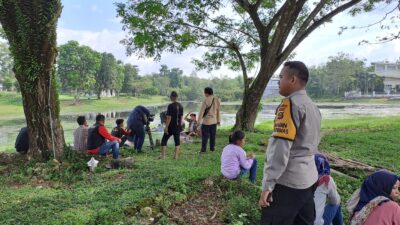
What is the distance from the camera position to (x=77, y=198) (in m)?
4.54

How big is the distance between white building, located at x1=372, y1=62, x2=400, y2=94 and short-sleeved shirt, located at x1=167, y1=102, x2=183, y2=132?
225ft

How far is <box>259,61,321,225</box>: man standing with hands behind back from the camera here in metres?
2.60

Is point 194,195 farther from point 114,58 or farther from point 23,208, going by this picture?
point 114,58

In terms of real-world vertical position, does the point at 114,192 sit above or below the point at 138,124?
below

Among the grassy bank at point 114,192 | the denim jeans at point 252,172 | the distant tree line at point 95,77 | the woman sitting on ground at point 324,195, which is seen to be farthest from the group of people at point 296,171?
the distant tree line at point 95,77

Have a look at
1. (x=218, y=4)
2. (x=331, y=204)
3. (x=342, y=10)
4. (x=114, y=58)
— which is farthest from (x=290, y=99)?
(x=114, y=58)

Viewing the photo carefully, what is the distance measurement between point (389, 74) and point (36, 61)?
78674 mm

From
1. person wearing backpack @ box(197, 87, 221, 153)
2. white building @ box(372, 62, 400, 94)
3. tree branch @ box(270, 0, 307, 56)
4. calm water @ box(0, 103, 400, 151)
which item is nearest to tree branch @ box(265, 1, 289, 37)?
tree branch @ box(270, 0, 307, 56)

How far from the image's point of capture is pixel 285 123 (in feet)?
8.56

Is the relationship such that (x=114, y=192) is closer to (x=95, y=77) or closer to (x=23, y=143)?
(x=23, y=143)

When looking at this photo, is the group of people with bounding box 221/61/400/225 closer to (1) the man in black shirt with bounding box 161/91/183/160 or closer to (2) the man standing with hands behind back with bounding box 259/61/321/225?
(2) the man standing with hands behind back with bounding box 259/61/321/225

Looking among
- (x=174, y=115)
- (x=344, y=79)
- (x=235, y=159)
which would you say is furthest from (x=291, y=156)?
(x=344, y=79)

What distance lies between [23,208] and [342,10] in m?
10.8

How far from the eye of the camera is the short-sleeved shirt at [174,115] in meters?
7.58
